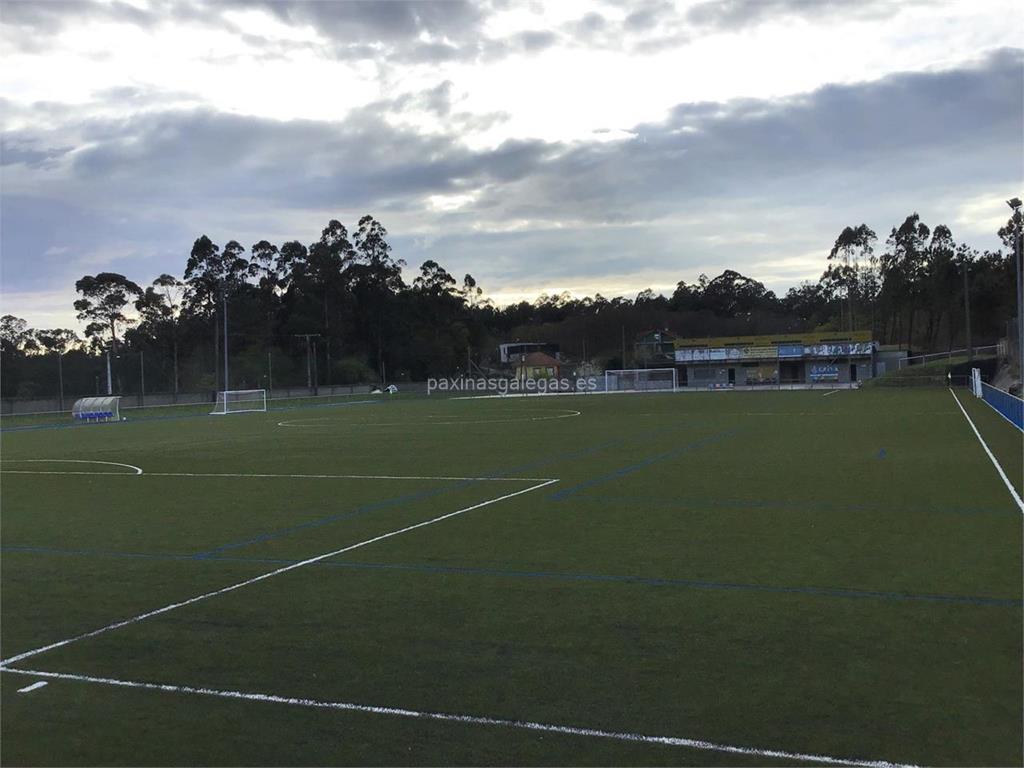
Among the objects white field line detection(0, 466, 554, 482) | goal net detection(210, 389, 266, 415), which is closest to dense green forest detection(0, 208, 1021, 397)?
goal net detection(210, 389, 266, 415)

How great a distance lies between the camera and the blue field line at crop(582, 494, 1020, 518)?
387 inches

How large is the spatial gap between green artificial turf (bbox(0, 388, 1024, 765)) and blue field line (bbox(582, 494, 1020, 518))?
0.07m

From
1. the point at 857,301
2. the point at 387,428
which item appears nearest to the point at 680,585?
the point at 387,428

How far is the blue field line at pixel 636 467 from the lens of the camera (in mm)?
12242

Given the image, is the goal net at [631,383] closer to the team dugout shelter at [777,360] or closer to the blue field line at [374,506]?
the team dugout shelter at [777,360]

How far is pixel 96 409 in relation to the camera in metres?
39.2

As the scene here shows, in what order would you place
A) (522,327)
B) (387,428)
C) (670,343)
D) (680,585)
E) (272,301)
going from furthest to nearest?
→ (522,327) < (670,343) < (272,301) < (387,428) < (680,585)

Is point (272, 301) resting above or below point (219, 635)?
above

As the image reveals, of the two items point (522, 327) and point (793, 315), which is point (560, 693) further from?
point (793, 315)

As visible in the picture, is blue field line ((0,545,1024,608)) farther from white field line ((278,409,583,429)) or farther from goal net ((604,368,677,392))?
goal net ((604,368,677,392))

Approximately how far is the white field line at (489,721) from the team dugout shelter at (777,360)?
244 ft

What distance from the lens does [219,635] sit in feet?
18.6

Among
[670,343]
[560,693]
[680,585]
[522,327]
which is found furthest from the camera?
[522,327]

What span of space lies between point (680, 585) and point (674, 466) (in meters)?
8.60
